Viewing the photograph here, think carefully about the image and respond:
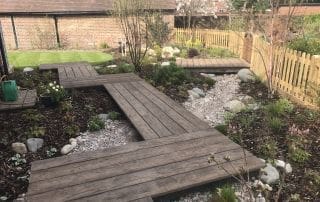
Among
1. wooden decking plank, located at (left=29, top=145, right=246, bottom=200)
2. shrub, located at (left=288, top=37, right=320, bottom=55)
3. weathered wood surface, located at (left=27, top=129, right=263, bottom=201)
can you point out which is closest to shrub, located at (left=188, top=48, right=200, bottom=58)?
shrub, located at (left=288, top=37, right=320, bottom=55)

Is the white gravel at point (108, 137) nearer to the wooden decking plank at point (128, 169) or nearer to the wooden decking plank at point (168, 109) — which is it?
the wooden decking plank at point (168, 109)

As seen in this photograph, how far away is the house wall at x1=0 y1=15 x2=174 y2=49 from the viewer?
17453mm

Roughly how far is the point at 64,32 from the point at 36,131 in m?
14.7

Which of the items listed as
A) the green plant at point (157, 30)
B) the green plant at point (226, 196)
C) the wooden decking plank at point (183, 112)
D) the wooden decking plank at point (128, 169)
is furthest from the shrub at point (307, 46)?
the green plant at point (157, 30)

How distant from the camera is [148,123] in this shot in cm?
476

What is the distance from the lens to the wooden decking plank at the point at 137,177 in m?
2.96

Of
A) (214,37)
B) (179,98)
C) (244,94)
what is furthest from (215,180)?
(214,37)

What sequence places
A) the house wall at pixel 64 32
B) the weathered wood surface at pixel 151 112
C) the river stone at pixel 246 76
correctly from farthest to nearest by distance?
the house wall at pixel 64 32, the river stone at pixel 246 76, the weathered wood surface at pixel 151 112

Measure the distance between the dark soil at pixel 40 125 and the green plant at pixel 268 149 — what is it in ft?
9.27

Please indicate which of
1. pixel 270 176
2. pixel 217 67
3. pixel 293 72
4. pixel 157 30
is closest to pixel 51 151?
pixel 270 176

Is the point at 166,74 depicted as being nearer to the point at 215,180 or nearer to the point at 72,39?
the point at 215,180

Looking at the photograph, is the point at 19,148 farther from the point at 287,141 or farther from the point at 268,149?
the point at 287,141

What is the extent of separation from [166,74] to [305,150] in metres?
4.28

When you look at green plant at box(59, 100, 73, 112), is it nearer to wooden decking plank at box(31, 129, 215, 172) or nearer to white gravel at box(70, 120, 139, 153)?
white gravel at box(70, 120, 139, 153)
